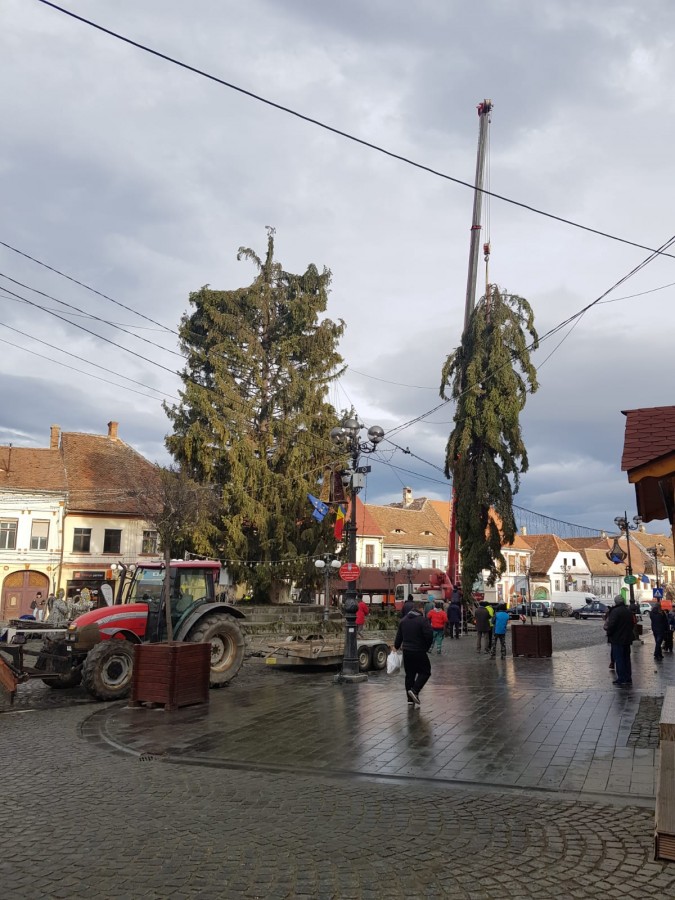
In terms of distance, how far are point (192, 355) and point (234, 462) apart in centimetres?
633

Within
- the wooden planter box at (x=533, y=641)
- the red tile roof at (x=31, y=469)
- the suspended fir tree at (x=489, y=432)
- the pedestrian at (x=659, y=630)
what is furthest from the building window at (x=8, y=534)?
the pedestrian at (x=659, y=630)

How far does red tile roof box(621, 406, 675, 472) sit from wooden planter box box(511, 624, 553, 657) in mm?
11884

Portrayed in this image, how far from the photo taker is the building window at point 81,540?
3847 centimetres

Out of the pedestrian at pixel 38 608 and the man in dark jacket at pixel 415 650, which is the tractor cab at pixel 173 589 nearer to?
the man in dark jacket at pixel 415 650

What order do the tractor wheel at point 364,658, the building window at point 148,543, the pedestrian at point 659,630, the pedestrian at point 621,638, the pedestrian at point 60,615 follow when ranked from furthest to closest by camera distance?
the building window at point 148,543
the pedestrian at point 659,630
the tractor wheel at point 364,658
the pedestrian at point 60,615
the pedestrian at point 621,638

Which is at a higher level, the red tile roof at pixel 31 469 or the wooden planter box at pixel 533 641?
the red tile roof at pixel 31 469

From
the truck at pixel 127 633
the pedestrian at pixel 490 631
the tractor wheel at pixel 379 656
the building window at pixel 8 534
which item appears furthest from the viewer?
the building window at pixel 8 534

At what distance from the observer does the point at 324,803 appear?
238 inches

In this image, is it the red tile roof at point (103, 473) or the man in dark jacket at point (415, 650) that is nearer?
the man in dark jacket at point (415, 650)

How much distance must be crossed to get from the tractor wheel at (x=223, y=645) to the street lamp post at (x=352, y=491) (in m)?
2.15

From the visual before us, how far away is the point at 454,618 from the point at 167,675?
2036 cm

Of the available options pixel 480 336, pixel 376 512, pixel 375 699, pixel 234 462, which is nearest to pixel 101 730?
pixel 375 699

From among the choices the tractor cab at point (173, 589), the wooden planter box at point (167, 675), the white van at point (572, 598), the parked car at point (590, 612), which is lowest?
the parked car at point (590, 612)

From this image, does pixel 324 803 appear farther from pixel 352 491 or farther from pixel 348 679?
pixel 352 491
